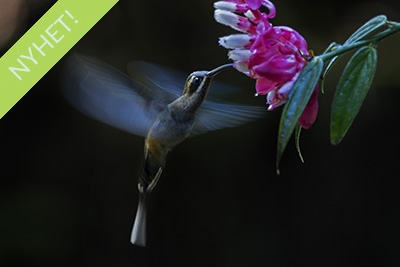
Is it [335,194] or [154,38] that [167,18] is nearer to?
[154,38]

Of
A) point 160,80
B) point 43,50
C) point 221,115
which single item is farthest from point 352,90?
point 43,50

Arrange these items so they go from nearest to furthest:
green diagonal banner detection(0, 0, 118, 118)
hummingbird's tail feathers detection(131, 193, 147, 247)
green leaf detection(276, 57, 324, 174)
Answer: green leaf detection(276, 57, 324, 174)
hummingbird's tail feathers detection(131, 193, 147, 247)
green diagonal banner detection(0, 0, 118, 118)

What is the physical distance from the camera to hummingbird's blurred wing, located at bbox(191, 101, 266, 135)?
4.33ft

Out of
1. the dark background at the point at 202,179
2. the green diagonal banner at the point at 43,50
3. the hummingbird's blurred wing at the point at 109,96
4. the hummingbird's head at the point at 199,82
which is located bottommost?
the dark background at the point at 202,179

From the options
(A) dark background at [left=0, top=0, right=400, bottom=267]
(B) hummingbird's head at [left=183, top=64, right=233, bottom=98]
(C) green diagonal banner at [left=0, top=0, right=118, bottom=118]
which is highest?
(C) green diagonal banner at [left=0, top=0, right=118, bottom=118]

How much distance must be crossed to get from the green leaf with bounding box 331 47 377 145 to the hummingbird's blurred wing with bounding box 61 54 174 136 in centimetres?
67

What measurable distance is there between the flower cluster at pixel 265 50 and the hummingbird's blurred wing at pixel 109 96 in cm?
50

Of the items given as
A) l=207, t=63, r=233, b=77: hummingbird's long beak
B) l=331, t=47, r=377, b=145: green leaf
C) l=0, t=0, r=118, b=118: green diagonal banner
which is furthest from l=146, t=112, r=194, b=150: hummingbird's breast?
l=0, t=0, r=118, b=118: green diagonal banner

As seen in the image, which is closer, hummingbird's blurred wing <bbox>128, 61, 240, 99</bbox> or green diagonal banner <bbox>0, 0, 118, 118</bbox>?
hummingbird's blurred wing <bbox>128, 61, 240, 99</bbox>

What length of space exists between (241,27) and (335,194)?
8.84 feet

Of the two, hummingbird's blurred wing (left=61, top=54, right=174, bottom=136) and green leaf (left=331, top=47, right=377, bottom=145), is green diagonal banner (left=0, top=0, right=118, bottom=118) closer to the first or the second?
hummingbird's blurred wing (left=61, top=54, right=174, bottom=136)

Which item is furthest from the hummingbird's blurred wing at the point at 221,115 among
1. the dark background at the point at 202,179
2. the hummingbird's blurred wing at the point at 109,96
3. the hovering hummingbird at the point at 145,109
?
the dark background at the point at 202,179

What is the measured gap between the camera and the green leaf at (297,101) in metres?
0.71

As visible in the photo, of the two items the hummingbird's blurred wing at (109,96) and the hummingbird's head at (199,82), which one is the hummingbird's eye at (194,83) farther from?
the hummingbird's blurred wing at (109,96)
